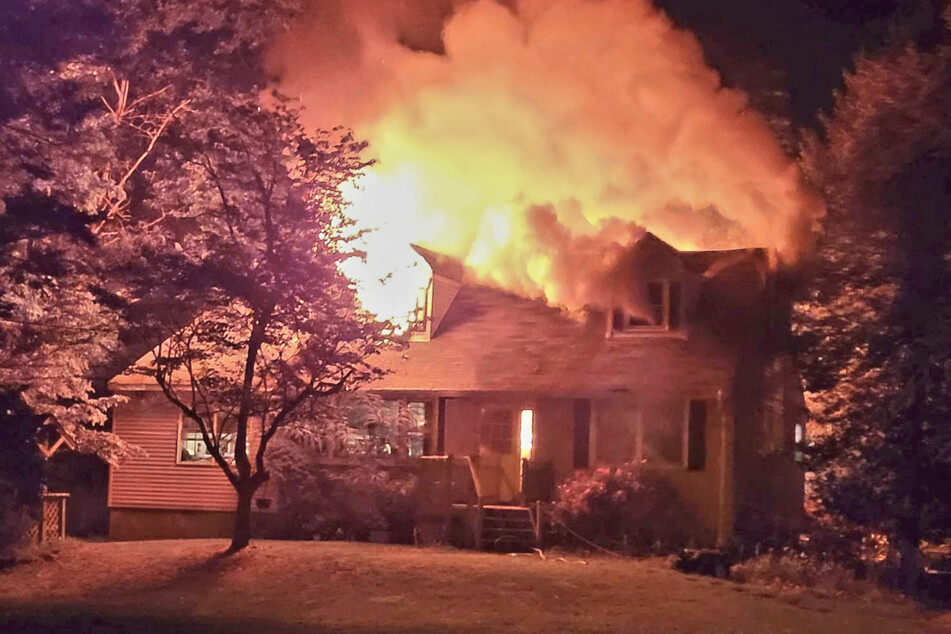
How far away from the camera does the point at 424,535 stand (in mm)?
19984

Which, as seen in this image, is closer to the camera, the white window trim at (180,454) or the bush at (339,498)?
the bush at (339,498)

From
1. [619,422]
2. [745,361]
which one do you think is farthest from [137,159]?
[745,361]

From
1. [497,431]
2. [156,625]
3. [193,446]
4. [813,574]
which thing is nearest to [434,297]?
[497,431]

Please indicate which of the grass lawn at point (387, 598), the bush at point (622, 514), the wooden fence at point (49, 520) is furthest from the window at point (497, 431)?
the wooden fence at point (49, 520)

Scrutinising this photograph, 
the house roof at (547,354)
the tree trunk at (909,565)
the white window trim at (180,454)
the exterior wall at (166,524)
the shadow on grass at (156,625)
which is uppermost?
the house roof at (547,354)

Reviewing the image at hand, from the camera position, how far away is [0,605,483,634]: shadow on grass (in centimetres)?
1158

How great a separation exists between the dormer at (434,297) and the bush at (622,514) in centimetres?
548

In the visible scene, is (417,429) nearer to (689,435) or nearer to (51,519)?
(689,435)

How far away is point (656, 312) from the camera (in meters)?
21.8

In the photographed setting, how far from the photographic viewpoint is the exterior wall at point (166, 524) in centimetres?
2236

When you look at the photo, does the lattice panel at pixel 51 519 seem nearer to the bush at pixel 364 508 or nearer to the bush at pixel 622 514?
the bush at pixel 364 508

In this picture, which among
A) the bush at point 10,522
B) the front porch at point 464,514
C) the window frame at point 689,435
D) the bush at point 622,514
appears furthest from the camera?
the window frame at point 689,435

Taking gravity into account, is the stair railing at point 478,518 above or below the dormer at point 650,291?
below

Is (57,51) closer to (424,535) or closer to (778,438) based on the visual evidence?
(424,535)
